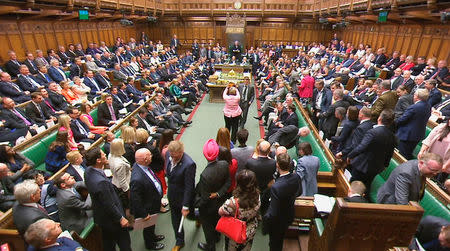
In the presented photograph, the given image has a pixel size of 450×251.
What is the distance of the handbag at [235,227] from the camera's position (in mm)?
2207

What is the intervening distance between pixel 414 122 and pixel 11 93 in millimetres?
8100

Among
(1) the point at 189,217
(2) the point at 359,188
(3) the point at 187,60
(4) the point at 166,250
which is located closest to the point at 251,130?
(1) the point at 189,217

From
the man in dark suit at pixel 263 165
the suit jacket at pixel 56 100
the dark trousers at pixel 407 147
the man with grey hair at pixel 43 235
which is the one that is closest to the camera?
the man with grey hair at pixel 43 235

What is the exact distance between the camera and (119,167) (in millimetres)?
2930

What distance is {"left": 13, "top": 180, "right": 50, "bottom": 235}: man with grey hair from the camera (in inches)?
84.4

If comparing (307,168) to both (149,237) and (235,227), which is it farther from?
(149,237)

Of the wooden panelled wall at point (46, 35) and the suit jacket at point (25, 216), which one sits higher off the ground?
the wooden panelled wall at point (46, 35)

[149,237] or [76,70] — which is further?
[76,70]

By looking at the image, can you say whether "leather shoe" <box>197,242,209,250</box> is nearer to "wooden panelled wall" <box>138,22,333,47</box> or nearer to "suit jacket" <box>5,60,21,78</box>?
"suit jacket" <box>5,60,21,78</box>

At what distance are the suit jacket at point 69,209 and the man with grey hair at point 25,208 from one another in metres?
0.35

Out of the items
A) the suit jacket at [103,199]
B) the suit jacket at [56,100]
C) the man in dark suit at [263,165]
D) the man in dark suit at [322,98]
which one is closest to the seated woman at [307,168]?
the man in dark suit at [263,165]

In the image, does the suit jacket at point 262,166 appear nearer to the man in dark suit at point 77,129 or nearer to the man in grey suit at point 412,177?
the man in grey suit at point 412,177

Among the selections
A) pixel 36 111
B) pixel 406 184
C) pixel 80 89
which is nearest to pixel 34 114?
pixel 36 111

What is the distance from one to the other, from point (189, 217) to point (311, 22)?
61.4ft
